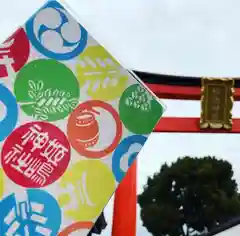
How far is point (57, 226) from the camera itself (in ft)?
8.25

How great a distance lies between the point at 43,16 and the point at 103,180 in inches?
38.2

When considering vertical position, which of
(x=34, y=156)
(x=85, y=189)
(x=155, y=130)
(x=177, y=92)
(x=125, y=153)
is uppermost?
(x=177, y=92)

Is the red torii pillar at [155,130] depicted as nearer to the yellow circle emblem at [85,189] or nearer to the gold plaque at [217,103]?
the gold plaque at [217,103]

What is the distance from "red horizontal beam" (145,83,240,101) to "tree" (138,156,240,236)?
11.7 meters

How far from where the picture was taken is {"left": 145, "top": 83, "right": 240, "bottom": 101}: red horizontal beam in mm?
7121

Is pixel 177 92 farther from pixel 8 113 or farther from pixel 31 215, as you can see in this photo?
pixel 31 215

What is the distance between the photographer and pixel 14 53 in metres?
2.71

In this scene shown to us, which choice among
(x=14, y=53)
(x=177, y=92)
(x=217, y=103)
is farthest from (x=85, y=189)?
(x=217, y=103)

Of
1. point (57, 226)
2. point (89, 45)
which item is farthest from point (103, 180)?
point (89, 45)

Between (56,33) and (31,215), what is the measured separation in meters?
1.01

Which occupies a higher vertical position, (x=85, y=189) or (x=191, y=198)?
(x=191, y=198)

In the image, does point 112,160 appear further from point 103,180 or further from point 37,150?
point 37,150

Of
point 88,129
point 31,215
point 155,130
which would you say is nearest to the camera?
point 31,215

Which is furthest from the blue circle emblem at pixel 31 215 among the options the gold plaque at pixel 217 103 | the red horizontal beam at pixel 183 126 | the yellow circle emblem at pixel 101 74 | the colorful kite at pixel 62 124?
the gold plaque at pixel 217 103
